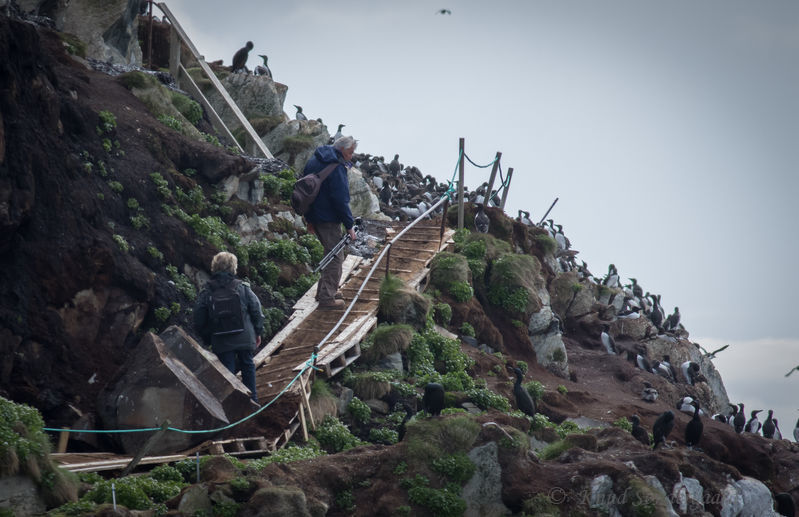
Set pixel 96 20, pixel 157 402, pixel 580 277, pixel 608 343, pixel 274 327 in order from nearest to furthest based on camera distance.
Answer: pixel 157 402, pixel 274 327, pixel 96 20, pixel 608 343, pixel 580 277

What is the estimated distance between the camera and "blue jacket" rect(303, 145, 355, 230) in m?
14.1

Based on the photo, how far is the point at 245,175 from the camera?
1784 cm

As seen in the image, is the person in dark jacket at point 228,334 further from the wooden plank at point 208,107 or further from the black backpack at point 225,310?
the wooden plank at point 208,107

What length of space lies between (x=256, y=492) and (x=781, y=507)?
32.5ft

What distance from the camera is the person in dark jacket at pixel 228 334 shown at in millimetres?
10594

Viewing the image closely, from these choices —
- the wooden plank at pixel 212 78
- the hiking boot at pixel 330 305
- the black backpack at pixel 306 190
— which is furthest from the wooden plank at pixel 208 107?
the black backpack at pixel 306 190

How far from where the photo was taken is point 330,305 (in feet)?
50.4

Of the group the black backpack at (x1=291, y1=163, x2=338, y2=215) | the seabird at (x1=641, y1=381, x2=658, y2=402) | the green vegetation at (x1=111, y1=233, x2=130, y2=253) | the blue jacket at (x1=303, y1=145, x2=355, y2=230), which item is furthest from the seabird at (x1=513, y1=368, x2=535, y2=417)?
the green vegetation at (x1=111, y1=233, x2=130, y2=253)

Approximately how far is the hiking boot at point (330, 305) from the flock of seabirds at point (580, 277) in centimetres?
355

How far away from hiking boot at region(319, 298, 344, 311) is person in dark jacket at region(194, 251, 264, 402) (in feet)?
14.5

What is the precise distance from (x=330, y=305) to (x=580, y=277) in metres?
14.0

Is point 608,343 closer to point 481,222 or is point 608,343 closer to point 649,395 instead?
point 649,395

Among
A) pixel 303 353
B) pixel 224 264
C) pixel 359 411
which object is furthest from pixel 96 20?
pixel 359 411

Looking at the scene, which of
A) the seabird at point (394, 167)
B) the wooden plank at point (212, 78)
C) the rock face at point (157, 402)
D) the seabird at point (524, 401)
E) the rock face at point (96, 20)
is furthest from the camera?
the seabird at point (394, 167)
